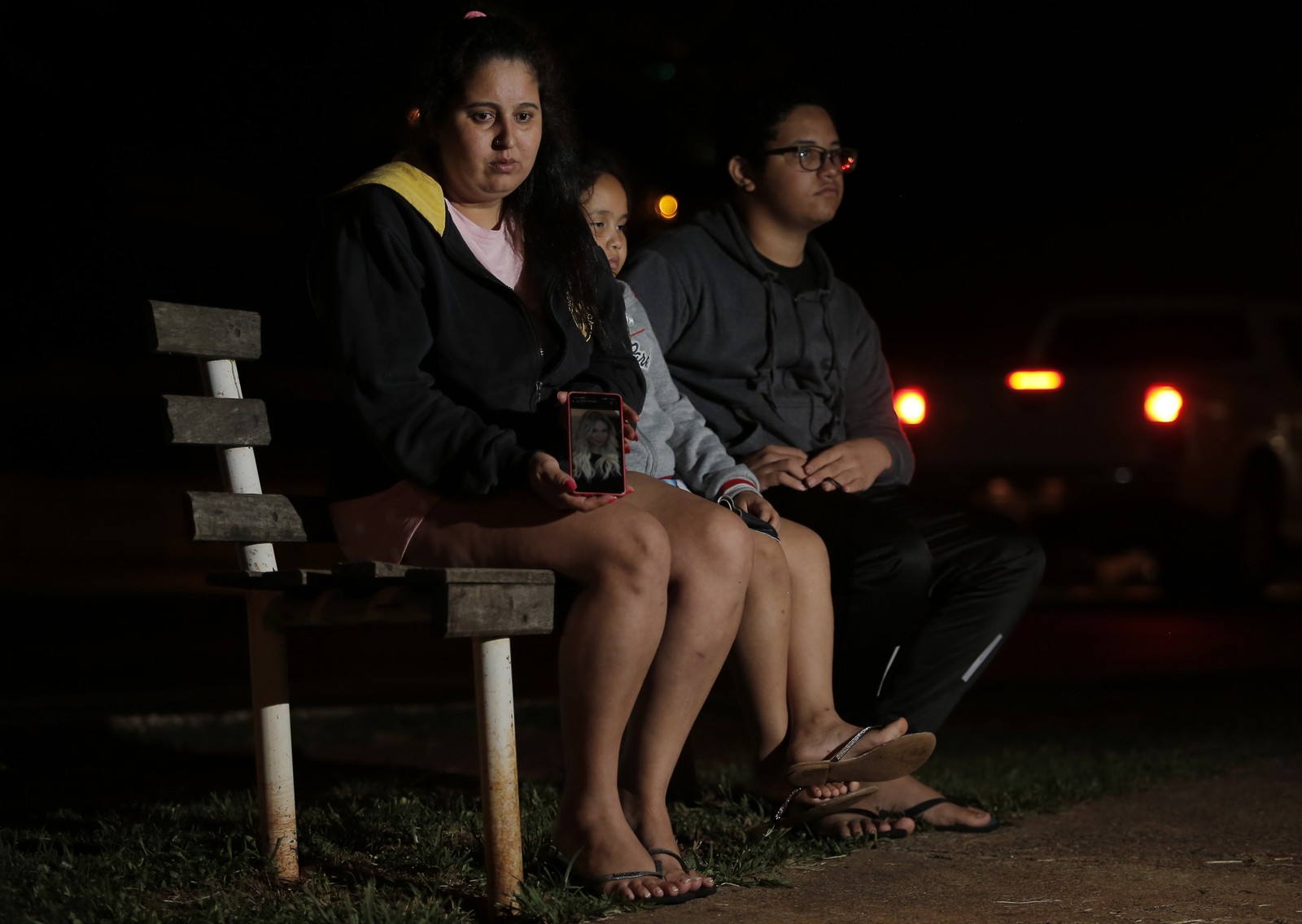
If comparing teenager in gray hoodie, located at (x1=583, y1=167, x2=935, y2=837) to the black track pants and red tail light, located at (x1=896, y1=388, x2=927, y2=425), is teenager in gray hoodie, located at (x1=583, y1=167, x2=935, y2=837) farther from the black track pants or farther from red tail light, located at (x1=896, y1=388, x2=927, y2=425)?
red tail light, located at (x1=896, y1=388, x2=927, y2=425)

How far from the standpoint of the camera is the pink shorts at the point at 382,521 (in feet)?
11.4

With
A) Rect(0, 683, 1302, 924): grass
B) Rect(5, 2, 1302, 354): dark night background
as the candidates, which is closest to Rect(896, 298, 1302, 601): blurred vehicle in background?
Rect(5, 2, 1302, 354): dark night background

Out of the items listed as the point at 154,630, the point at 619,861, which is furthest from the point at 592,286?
the point at 154,630

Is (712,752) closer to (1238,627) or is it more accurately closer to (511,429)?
(511,429)

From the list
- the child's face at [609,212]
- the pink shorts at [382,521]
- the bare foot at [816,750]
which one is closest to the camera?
the pink shorts at [382,521]

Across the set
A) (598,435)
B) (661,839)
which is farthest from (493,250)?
(661,839)

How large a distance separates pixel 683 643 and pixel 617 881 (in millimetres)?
503

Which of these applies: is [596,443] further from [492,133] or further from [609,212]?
[609,212]

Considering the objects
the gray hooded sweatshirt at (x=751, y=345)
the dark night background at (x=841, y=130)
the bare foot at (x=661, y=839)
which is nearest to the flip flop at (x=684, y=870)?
the bare foot at (x=661, y=839)

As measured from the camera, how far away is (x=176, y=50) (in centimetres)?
1092

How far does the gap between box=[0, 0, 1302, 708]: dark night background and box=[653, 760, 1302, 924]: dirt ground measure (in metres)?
1.74

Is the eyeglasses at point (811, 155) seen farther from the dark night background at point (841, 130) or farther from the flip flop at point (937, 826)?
the flip flop at point (937, 826)

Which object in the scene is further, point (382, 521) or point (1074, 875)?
point (1074, 875)

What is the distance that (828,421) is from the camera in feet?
15.7
